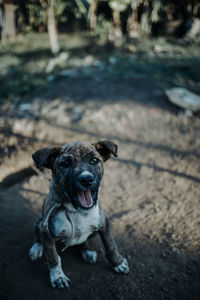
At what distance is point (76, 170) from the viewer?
2.58 m

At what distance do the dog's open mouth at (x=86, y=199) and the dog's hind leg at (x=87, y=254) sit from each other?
965 millimetres

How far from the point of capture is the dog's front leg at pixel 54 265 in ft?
9.18

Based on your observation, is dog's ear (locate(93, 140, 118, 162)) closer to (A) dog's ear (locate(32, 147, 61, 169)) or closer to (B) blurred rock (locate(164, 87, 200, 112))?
(A) dog's ear (locate(32, 147, 61, 169))

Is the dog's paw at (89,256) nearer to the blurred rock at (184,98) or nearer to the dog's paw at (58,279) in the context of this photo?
the dog's paw at (58,279)

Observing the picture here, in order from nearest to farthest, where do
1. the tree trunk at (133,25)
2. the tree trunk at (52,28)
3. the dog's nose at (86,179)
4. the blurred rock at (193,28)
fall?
the dog's nose at (86,179)
the tree trunk at (52,28)
the blurred rock at (193,28)
the tree trunk at (133,25)

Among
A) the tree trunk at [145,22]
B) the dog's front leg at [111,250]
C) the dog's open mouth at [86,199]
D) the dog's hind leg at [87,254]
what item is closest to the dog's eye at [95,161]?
the dog's open mouth at [86,199]

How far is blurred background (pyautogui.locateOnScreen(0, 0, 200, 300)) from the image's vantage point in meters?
3.20

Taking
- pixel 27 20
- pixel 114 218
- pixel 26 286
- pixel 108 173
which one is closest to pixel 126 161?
pixel 108 173

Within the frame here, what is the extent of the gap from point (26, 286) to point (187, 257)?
7.15 ft

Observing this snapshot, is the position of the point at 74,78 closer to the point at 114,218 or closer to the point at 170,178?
the point at 170,178

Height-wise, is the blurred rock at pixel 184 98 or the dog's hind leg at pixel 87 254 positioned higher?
the blurred rock at pixel 184 98

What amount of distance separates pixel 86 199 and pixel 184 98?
5.55 metres

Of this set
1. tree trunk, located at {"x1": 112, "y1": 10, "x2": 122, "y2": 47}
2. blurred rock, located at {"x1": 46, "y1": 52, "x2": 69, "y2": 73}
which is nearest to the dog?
blurred rock, located at {"x1": 46, "y1": 52, "x2": 69, "y2": 73}

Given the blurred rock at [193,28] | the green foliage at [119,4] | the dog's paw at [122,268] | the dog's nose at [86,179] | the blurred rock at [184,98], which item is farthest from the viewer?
the blurred rock at [193,28]
